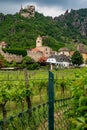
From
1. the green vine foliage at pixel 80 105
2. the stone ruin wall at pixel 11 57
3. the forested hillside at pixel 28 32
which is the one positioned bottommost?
the stone ruin wall at pixel 11 57

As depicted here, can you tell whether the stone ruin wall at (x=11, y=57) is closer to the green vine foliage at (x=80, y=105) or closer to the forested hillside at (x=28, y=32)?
the forested hillside at (x=28, y=32)

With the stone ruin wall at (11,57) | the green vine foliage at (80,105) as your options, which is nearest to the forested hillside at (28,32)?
the stone ruin wall at (11,57)

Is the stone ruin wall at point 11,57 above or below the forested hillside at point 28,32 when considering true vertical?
below

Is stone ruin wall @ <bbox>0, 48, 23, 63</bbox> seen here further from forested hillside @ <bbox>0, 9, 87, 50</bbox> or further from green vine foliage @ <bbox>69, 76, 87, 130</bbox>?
green vine foliage @ <bbox>69, 76, 87, 130</bbox>

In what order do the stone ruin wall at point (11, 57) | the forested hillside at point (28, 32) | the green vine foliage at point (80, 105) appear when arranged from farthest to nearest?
the forested hillside at point (28, 32)
the stone ruin wall at point (11, 57)
the green vine foliage at point (80, 105)

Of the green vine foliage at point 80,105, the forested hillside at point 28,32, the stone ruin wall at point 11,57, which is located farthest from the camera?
the forested hillside at point 28,32

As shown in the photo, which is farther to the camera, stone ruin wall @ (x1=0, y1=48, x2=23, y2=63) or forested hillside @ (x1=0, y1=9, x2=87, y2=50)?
forested hillside @ (x1=0, y1=9, x2=87, y2=50)

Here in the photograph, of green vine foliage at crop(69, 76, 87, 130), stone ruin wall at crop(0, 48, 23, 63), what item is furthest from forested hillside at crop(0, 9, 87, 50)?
green vine foliage at crop(69, 76, 87, 130)

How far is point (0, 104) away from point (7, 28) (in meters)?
141

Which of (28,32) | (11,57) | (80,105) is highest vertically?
(28,32)

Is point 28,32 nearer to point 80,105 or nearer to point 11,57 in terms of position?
point 11,57

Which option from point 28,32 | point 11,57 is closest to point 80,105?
point 11,57

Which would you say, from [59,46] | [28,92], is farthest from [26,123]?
[59,46]

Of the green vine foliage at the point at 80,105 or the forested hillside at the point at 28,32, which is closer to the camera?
the green vine foliage at the point at 80,105
